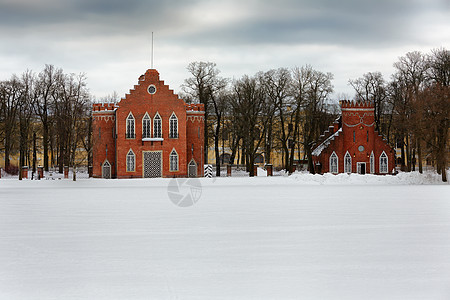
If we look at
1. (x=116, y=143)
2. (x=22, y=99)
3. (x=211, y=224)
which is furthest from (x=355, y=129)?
(x=211, y=224)

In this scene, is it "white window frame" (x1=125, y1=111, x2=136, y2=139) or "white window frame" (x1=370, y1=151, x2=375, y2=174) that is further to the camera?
"white window frame" (x1=370, y1=151, x2=375, y2=174)

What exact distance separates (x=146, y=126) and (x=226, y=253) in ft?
139

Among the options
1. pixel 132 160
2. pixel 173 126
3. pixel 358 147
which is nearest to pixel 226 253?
pixel 173 126

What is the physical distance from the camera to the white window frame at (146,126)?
175 feet

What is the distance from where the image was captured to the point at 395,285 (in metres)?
9.54

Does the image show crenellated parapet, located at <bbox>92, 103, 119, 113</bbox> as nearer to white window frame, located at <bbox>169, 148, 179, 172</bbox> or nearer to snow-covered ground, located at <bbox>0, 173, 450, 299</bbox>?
white window frame, located at <bbox>169, 148, 179, 172</bbox>

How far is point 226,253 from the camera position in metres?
12.2

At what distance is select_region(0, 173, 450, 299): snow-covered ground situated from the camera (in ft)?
30.8

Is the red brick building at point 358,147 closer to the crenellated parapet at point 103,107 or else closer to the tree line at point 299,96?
the tree line at point 299,96

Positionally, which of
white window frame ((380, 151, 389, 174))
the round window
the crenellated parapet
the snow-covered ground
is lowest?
the snow-covered ground

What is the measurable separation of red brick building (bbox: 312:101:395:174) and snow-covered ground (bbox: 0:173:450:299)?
37.4 meters

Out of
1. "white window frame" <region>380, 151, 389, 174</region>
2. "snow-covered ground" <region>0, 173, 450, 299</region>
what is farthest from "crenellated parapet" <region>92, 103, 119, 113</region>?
"snow-covered ground" <region>0, 173, 450, 299</region>

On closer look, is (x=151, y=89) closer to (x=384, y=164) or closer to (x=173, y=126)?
(x=173, y=126)

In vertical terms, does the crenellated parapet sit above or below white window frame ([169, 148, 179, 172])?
above
